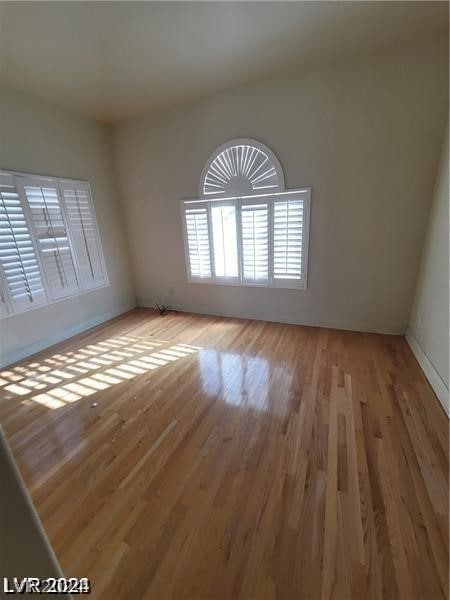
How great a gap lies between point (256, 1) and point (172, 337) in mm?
3041

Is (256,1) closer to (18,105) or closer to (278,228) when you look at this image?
(278,228)

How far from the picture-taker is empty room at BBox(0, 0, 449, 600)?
107 cm

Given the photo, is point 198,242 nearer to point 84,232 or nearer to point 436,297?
point 84,232

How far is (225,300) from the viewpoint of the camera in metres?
3.57

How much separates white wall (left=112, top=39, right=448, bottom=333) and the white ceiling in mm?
240

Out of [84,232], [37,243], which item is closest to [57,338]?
[37,243]

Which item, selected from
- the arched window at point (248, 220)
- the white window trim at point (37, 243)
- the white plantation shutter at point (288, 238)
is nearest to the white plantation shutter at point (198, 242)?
the arched window at point (248, 220)

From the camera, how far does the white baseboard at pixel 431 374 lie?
5.83ft

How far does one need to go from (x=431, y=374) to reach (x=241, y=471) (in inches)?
69.6

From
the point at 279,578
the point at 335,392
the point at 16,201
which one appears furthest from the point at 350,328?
the point at 16,201

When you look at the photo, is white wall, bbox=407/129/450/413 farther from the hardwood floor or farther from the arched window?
the arched window

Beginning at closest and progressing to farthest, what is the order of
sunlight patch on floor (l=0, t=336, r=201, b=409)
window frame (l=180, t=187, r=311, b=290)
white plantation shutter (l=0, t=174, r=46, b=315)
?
sunlight patch on floor (l=0, t=336, r=201, b=409), white plantation shutter (l=0, t=174, r=46, b=315), window frame (l=180, t=187, r=311, b=290)

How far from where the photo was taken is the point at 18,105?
101 inches

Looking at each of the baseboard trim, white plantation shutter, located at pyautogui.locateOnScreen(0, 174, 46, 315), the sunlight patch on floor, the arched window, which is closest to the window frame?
the arched window
